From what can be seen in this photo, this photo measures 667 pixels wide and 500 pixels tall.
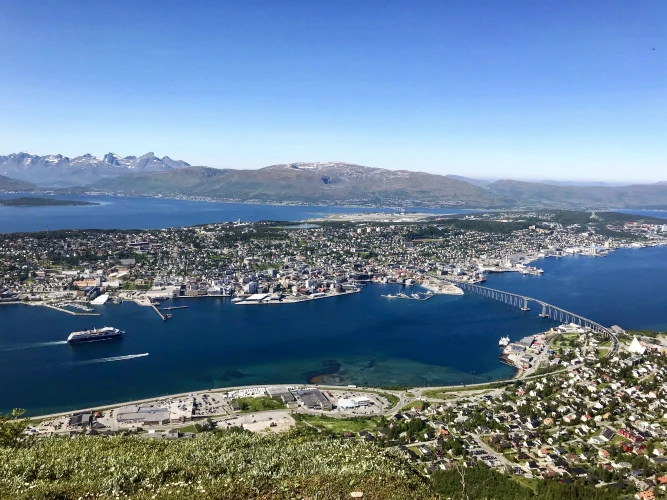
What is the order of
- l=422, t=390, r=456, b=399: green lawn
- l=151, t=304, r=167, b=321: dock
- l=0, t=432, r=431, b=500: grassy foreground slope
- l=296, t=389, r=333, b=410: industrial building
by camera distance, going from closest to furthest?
l=0, t=432, r=431, b=500: grassy foreground slope
l=296, t=389, r=333, b=410: industrial building
l=422, t=390, r=456, b=399: green lawn
l=151, t=304, r=167, b=321: dock

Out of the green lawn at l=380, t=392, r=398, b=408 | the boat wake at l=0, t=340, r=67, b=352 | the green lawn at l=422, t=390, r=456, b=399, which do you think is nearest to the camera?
the green lawn at l=380, t=392, r=398, b=408

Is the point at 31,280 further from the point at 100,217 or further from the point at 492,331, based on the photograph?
the point at 100,217

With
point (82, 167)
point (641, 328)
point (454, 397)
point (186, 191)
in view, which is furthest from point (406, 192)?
point (82, 167)

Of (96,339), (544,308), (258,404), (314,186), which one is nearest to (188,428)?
(258,404)

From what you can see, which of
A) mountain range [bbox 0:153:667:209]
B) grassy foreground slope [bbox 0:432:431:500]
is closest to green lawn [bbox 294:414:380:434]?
grassy foreground slope [bbox 0:432:431:500]

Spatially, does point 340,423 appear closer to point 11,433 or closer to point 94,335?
point 11,433

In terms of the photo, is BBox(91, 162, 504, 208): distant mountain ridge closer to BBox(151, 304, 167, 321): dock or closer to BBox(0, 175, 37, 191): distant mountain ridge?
BBox(0, 175, 37, 191): distant mountain ridge
